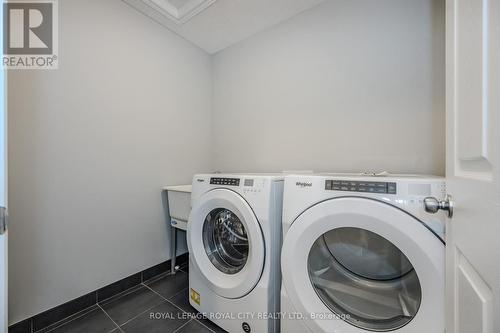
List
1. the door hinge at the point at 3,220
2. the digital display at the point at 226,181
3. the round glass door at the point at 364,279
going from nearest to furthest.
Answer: the door hinge at the point at 3,220 < the round glass door at the point at 364,279 < the digital display at the point at 226,181

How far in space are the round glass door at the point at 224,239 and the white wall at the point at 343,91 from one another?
27.0 inches

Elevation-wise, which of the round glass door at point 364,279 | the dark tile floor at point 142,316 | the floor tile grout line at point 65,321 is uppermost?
the round glass door at point 364,279

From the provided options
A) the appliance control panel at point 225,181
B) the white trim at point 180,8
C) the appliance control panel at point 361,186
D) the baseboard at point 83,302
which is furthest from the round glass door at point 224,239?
the white trim at point 180,8

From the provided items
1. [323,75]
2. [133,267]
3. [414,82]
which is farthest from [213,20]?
[133,267]

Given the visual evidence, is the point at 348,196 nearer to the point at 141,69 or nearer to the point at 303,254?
the point at 303,254

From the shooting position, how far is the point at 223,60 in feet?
6.73

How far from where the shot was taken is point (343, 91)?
1379mm

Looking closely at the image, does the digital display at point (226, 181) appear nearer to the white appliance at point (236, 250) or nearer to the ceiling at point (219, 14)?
the white appliance at point (236, 250)

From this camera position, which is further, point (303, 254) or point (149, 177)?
point (149, 177)

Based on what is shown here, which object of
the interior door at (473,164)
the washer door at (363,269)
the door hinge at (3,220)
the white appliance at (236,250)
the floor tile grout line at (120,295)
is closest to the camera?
the interior door at (473,164)

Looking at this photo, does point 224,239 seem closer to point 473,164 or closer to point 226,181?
point 226,181

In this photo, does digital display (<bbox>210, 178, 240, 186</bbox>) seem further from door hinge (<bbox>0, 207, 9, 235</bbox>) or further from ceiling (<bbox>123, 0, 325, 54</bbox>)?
ceiling (<bbox>123, 0, 325, 54</bbox>)

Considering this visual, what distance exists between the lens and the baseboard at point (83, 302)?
42.1 inches

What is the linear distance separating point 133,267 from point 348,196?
164 centimetres
